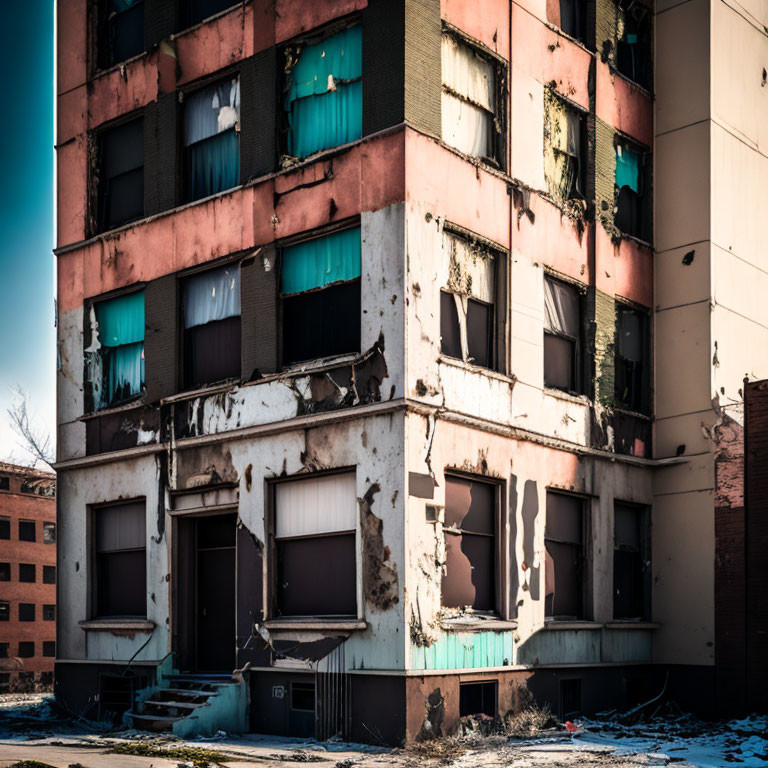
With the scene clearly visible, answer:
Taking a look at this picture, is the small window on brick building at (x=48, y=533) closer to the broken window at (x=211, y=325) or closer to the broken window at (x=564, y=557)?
the broken window at (x=211, y=325)

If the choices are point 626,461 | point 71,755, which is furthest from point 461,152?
point 71,755

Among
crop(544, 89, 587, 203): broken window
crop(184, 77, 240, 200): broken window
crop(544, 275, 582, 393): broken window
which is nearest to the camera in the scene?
crop(184, 77, 240, 200): broken window

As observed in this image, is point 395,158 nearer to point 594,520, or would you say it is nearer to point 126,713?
point 594,520

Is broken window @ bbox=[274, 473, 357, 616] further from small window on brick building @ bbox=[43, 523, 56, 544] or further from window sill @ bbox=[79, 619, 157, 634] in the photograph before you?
small window on brick building @ bbox=[43, 523, 56, 544]

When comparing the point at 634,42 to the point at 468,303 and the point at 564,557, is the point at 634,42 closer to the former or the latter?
the point at 468,303

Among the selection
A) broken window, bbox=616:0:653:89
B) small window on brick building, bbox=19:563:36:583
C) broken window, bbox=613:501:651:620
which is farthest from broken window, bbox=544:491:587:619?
small window on brick building, bbox=19:563:36:583

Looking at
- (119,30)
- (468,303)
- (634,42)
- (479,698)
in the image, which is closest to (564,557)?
(479,698)

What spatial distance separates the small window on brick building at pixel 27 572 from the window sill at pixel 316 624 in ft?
137

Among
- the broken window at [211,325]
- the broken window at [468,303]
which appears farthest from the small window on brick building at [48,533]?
the broken window at [468,303]

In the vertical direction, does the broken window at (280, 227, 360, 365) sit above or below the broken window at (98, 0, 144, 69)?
below

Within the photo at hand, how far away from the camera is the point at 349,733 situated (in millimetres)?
14016

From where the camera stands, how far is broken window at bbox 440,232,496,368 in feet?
50.0

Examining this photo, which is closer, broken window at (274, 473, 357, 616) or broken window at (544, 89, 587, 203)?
broken window at (274, 473, 357, 616)

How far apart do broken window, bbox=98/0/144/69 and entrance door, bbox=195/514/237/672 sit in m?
8.58
